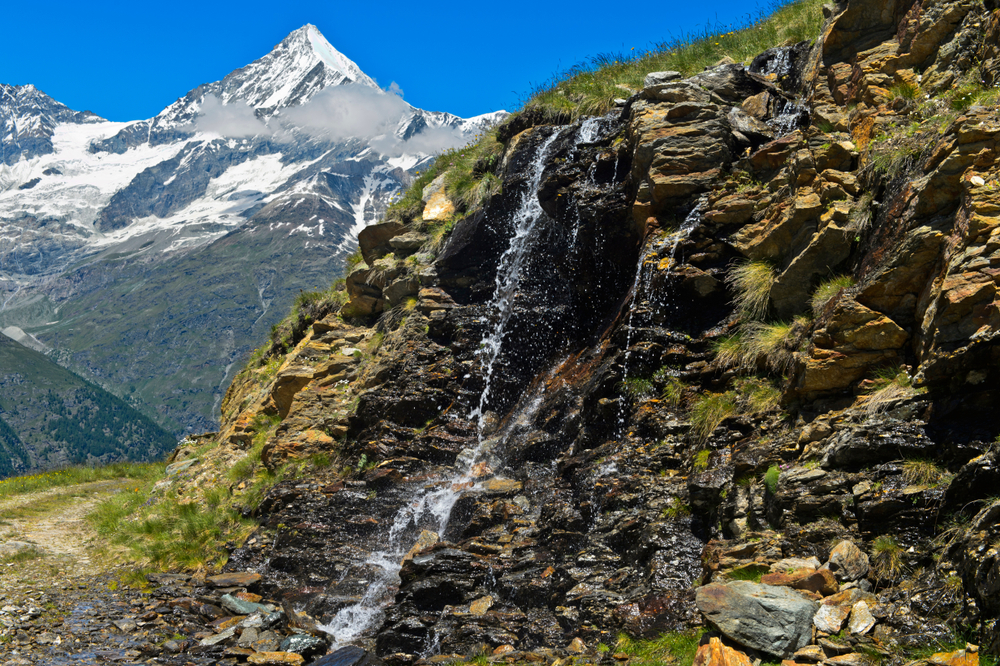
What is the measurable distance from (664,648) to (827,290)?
17.4ft

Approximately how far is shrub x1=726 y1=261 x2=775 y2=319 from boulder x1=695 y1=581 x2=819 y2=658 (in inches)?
209

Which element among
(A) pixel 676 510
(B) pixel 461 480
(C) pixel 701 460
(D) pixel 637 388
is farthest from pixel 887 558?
(B) pixel 461 480

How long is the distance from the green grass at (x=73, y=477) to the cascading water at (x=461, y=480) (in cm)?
1767

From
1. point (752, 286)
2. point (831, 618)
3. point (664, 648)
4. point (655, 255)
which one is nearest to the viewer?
point (831, 618)

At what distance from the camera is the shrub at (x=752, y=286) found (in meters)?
10.8

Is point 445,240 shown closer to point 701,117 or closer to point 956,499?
point 701,117

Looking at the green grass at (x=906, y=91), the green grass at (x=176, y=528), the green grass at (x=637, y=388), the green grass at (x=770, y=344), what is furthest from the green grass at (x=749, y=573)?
the green grass at (x=176, y=528)

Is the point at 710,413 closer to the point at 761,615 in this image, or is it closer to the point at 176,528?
the point at 761,615

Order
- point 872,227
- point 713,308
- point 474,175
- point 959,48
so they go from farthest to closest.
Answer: point 474,175
point 713,308
point 959,48
point 872,227

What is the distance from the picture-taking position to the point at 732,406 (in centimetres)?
1006

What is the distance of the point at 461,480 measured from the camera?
14.0 metres

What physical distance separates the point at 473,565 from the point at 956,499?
6.73 meters

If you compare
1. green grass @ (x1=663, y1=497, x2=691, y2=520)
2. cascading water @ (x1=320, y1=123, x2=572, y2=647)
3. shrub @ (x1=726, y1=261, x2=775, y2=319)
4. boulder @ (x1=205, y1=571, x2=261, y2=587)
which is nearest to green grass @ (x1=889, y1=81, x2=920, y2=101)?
shrub @ (x1=726, y1=261, x2=775, y2=319)

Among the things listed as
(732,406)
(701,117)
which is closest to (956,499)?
(732,406)
